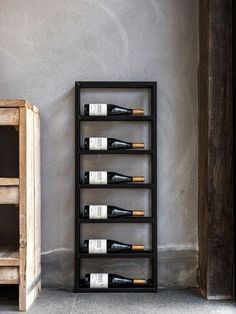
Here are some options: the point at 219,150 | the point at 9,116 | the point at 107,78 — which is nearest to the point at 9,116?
the point at 9,116

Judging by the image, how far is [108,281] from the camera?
2459mm

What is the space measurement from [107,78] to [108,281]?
1200 millimetres

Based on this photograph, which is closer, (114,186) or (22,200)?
(22,200)

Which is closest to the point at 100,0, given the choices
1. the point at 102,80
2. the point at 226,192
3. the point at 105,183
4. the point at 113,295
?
the point at 102,80

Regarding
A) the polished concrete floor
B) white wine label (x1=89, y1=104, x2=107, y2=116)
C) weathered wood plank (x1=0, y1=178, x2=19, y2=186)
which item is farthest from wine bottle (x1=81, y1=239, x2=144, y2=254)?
white wine label (x1=89, y1=104, x2=107, y2=116)

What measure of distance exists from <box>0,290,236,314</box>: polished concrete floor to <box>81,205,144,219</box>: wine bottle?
44cm

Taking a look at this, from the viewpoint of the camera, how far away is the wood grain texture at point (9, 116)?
213 centimetres

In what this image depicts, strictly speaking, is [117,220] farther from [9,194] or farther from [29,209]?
[9,194]

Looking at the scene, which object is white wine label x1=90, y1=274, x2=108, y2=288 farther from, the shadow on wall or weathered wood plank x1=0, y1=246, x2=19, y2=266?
weathered wood plank x1=0, y1=246, x2=19, y2=266

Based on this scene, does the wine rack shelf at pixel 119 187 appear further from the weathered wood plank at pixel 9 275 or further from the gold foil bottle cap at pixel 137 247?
the weathered wood plank at pixel 9 275

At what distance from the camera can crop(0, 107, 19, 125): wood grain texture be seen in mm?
2129

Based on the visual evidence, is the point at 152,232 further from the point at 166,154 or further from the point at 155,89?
the point at 155,89

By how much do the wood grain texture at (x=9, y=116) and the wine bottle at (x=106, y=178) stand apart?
55 cm

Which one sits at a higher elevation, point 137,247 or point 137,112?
point 137,112
